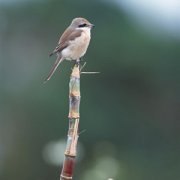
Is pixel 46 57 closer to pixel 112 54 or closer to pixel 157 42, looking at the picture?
pixel 112 54

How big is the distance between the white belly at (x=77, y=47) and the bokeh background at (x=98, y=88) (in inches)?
228

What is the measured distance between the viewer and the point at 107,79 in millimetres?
13930

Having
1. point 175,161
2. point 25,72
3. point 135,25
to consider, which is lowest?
point 175,161

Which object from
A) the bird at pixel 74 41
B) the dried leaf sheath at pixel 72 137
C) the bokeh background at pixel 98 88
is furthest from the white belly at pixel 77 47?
the bokeh background at pixel 98 88

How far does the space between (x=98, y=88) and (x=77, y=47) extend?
7.94 metres

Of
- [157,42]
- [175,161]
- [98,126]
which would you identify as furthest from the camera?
[157,42]

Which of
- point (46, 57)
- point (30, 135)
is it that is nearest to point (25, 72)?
point (46, 57)

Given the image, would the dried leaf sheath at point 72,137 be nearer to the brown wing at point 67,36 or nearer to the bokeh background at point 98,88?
the brown wing at point 67,36

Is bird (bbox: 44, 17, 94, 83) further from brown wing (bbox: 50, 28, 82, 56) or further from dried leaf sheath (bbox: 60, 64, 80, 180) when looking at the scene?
dried leaf sheath (bbox: 60, 64, 80, 180)

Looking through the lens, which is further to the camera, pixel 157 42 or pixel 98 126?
pixel 157 42

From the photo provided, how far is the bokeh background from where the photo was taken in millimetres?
12430

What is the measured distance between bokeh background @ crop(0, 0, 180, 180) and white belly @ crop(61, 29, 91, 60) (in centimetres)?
580

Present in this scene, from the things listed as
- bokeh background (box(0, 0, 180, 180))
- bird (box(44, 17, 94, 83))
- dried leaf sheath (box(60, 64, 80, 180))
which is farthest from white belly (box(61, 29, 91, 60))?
bokeh background (box(0, 0, 180, 180))

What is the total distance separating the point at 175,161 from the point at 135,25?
9.65ft
